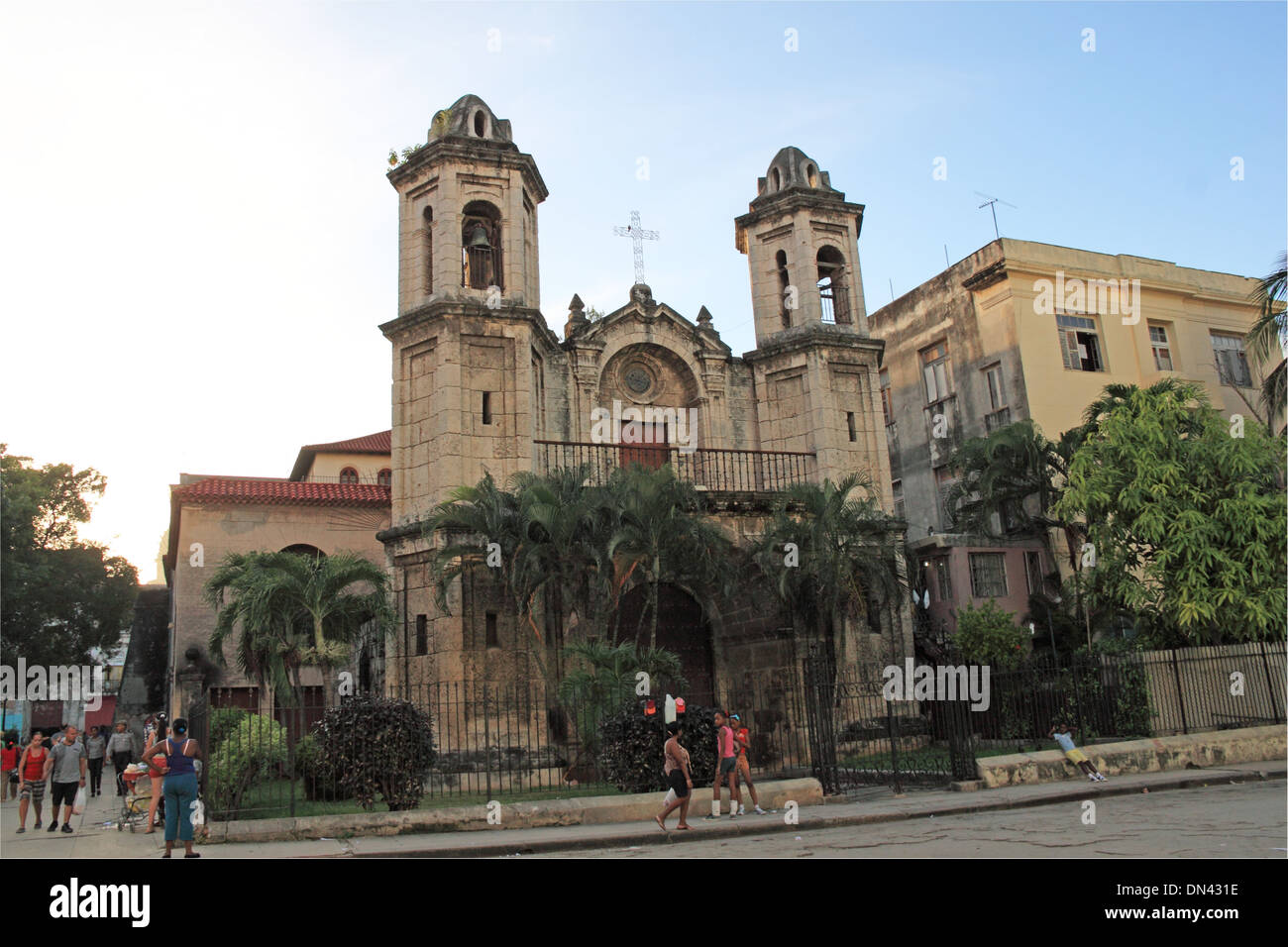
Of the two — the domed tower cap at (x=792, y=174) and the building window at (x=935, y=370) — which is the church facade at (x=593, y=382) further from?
the building window at (x=935, y=370)

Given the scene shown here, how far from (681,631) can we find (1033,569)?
10.6 meters

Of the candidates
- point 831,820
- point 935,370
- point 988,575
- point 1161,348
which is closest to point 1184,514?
point 988,575

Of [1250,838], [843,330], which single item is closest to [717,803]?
[1250,838]

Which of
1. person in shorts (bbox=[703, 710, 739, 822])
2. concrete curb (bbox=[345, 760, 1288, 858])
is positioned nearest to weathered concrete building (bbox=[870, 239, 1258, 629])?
concrete curb (bbox=[345, 760, 1288, 858])

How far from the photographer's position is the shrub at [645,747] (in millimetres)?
13773

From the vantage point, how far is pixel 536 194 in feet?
73.3

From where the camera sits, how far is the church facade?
19.0m

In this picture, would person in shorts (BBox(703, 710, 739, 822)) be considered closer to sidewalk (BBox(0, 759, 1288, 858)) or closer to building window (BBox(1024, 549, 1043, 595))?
sidewalk (BBox(0, 759, 1288, 858))

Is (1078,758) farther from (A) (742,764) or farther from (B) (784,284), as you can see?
(B) (784,284)

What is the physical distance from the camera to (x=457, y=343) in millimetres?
19562

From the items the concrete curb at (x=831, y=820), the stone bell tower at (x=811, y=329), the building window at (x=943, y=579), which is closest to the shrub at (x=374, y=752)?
the concrete curb at (x=831, y=820)

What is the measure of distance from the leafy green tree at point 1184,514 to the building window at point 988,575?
4089 millimetres

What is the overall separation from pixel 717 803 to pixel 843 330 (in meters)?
13.5

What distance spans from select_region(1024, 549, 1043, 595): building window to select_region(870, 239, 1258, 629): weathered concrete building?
3 centimetres
